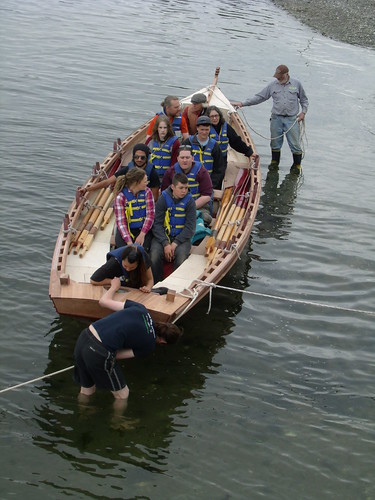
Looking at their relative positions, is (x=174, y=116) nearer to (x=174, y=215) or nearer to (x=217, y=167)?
(x=217, y=167)

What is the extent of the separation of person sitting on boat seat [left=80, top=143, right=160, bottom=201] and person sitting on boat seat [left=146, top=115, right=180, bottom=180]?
510mm

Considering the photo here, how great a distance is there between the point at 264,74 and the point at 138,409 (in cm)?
2015

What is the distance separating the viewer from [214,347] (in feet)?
31.3

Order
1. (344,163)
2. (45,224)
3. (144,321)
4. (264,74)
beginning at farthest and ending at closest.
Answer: (264,74)
(344,163)
(45,224)
(144,321)

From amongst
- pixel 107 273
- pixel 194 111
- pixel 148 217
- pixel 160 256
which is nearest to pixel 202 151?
pixel 194 111

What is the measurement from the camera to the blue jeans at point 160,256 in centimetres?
1012

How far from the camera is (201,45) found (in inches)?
1154

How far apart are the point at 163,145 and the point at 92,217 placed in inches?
72.7

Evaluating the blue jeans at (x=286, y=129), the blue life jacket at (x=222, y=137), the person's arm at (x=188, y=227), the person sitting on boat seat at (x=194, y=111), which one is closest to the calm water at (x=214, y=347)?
the blue jeans at (x=286, y=129)

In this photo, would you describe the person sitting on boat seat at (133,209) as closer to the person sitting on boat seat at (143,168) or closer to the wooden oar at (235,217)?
the person sitting on boat seat at (143,168)

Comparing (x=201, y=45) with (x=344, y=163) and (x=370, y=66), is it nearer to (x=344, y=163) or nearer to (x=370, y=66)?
(x=370, y=66)

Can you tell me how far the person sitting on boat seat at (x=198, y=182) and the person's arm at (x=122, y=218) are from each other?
132 cm

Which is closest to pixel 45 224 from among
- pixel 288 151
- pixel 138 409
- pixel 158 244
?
pixel 158 244

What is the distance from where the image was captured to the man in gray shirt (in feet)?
51.8
